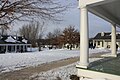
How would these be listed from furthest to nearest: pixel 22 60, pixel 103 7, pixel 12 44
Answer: pixel 12 44, pixel 22 60, pixel 103 7

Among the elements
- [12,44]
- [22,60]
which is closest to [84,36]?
[22,60]

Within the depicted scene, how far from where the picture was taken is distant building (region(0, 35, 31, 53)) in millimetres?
55347

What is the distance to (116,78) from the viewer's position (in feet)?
26.3

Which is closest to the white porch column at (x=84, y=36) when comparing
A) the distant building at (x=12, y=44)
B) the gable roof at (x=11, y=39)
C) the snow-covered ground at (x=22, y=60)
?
the snow-covered ground at (x=22, y=60)

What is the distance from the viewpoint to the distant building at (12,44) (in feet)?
182

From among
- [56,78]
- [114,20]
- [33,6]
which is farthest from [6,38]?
[33,6]

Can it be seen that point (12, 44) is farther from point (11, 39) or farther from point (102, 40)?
point (102, 40)

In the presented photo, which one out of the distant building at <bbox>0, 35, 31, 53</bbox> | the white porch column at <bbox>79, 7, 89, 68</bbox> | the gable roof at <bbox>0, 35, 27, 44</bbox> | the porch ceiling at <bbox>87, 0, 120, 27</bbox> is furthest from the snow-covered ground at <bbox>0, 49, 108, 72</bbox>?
the gable roof at <bbox>0, 35, 27, 44</bbox>

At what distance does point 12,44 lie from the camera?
187ft

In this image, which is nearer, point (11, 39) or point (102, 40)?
point (11, 39)

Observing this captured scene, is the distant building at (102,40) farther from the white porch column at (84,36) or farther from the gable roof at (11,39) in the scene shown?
the white porch column at (84,36)

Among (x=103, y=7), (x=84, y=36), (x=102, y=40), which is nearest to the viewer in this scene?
(x=84, y=36)

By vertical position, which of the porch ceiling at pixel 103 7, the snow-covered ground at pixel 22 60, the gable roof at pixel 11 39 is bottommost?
the snow-covered ground at pixel 22 60

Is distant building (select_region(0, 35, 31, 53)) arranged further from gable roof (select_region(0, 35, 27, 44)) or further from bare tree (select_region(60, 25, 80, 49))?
bare tree (select_region(60, 25, 80, 49))
